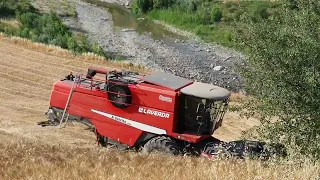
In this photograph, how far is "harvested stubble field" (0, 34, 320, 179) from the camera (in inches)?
259

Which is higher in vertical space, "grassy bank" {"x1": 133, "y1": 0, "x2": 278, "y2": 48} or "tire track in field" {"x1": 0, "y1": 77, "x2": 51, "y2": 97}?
"tire track in field" {"x1": 0, "y1": 77, "x2": 51, "y2": 97}

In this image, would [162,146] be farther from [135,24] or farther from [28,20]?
[135,24]

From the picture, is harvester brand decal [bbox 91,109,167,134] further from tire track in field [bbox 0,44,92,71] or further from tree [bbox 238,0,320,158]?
tire track in field [bbox 0,44,92,71]

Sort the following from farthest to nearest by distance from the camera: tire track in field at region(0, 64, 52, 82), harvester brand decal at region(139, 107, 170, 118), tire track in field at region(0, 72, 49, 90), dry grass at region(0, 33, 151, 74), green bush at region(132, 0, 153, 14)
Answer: green bush at region(132, 0, 153, 14) < dry grass at region(0, 33, 151, 74) < tire track in field at region(0, 64, 52, 82) < tire track in field at region(0, 72, 49, 90) < harvester brand decal at region(139, 107, 170, 118)

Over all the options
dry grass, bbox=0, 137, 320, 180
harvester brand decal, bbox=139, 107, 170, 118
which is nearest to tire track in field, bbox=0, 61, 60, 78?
harvester brand decal, bbox=139, 107, 170, 118

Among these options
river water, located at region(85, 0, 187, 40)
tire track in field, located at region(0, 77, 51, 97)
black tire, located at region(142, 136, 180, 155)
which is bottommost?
river water, located at region(85, 0, 187, 40)

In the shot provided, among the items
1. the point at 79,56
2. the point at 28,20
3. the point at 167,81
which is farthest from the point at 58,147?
the point at 28,20

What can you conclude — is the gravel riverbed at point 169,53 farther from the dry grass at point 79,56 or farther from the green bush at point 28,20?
the dry grass at point 79,56

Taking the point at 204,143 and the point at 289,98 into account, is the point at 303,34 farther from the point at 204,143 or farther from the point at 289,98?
the point at 204,143

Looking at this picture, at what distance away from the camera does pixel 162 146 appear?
10.5 meters

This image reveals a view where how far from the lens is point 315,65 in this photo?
7.87 m

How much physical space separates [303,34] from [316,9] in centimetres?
75

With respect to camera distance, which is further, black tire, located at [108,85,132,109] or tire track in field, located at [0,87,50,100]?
tire track in field, located at [0,87,50,100]

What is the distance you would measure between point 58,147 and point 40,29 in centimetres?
2300
